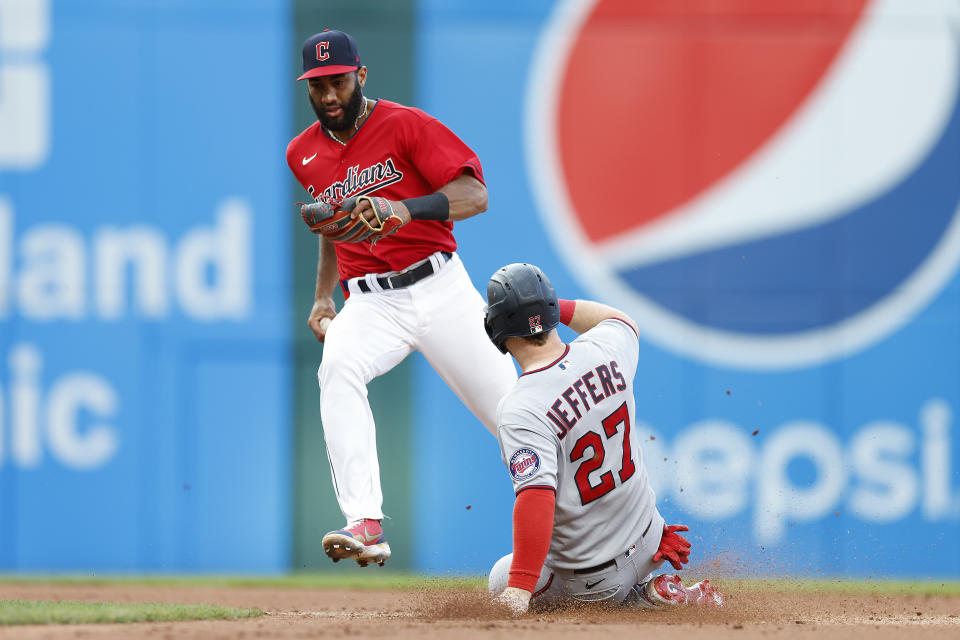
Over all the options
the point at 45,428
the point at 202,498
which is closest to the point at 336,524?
the point at 202,498

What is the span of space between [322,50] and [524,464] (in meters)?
1.58

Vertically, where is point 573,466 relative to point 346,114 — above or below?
below

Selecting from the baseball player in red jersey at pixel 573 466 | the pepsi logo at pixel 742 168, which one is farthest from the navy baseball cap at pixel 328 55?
the pepsi logo at pixel 742 168

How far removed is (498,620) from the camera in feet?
12.2

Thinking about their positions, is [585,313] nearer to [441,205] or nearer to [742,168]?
[441,205]

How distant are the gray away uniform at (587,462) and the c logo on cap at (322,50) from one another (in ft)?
4.22

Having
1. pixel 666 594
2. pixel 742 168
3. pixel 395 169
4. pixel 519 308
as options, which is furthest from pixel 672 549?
pixel 742 168

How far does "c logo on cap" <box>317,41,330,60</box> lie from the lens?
13.7ft

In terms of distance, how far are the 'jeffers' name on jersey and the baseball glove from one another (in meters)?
0.81

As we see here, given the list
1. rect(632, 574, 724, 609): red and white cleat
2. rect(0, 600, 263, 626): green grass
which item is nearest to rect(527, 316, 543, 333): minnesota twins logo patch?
rect(632, 574, 724, 609): red and white cleat

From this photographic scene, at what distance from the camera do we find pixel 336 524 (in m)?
6.56

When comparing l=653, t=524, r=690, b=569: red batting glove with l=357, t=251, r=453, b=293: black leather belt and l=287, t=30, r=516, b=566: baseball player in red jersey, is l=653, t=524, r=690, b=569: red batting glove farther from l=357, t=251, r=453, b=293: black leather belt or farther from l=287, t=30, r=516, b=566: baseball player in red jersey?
l=357, t=251, r=453, b=293: black leather belt

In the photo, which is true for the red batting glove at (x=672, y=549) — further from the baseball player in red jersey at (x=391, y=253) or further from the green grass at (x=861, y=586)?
the green grass at (x=861, y=586)

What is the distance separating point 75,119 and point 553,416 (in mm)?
3999
